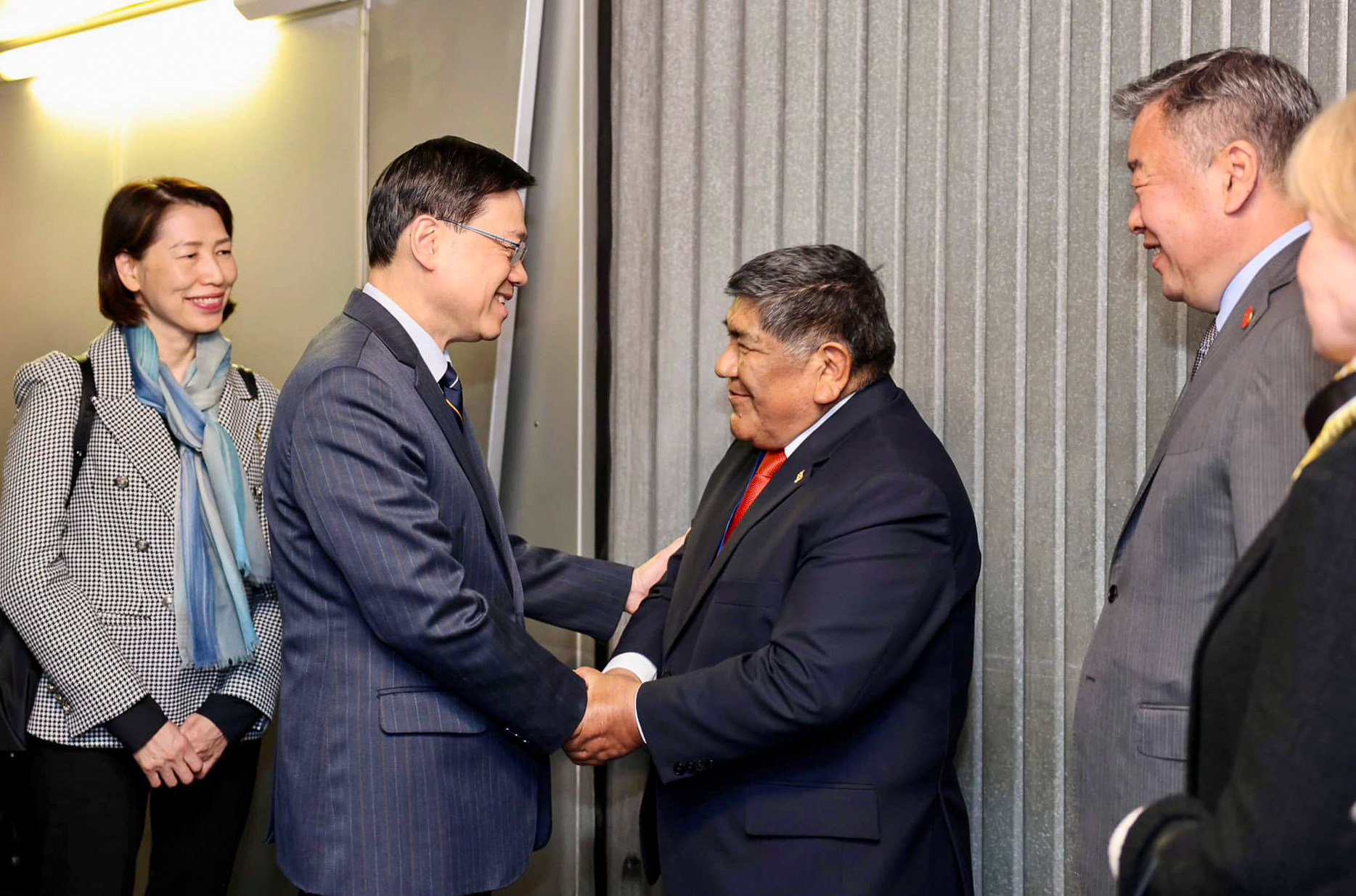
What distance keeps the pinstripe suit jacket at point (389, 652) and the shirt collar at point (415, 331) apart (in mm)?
58

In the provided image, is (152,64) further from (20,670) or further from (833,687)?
(833,687)

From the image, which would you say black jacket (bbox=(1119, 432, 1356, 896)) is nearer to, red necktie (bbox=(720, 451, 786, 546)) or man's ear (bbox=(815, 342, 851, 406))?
man's ear (bbox=(815, 342, 851, 406))

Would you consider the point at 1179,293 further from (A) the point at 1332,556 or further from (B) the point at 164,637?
(B) the point at 164,637

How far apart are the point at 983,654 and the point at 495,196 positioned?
1.32m

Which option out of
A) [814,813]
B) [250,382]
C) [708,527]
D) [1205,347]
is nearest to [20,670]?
[250,382]

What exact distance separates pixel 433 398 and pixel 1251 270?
1.33 m

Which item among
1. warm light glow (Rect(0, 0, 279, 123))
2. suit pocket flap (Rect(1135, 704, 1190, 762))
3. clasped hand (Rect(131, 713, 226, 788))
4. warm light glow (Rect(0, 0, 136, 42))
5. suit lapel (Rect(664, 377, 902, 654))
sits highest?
warm light glow (Rect(0, 0, 136, 42))

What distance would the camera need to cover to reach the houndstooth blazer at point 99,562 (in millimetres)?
2475

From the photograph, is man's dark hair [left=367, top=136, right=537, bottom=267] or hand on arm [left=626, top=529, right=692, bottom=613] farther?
hand on arm [left=626, top=529, right=692, bottom=613]

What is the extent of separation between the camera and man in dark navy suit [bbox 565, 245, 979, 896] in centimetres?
196

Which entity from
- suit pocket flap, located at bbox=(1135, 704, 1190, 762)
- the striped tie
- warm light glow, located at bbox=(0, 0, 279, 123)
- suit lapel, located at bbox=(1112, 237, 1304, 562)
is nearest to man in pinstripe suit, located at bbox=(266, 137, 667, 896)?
suit pocket flap, located at bbox=(1135, 704, 1190, 762)

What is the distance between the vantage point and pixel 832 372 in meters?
2.20

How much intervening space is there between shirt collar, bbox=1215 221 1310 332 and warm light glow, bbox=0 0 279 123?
276 centimetres

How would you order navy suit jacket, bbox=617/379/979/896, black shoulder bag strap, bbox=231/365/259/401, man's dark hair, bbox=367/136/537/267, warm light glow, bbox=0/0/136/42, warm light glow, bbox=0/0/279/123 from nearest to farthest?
navy suit jacket, bbox=617/379/979/896 → man's dark hair, bbox=367/136/537/267 → black shoulder bag strap, bbox=231/365/259/401 → warm light glow, bbox=0/0/279/123 → warm light glow, bbox=0/0/136/42
